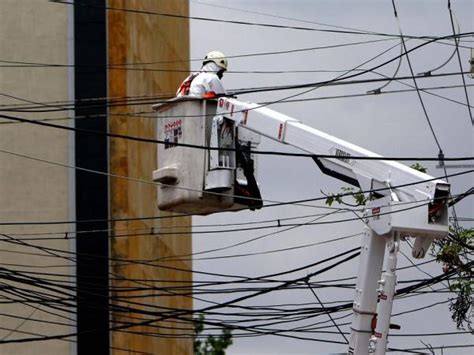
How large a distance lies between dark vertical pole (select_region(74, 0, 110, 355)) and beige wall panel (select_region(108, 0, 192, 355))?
20cm

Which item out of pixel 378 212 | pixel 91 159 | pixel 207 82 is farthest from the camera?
pixel 91 159

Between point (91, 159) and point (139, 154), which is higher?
point (139, 154)

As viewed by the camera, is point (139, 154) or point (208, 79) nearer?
point (208, 79)

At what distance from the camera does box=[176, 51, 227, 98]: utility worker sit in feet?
87.4

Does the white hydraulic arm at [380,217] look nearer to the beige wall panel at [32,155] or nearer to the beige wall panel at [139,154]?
the beige wall panel at [139,154]

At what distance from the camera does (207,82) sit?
26641mm

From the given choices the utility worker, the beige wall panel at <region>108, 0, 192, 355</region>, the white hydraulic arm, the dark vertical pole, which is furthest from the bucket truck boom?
the dark vertical pole

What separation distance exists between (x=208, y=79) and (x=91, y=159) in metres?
12.9

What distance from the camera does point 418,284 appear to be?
1054 inches

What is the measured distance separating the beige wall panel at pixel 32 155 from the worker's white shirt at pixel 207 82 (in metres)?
12.2

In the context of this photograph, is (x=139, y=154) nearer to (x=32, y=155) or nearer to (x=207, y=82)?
(x=32, y=155)

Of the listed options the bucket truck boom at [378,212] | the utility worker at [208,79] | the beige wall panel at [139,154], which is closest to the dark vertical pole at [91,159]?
the beige wall panel at [139,154]

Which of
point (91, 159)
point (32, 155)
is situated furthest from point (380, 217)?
point (32, 155)

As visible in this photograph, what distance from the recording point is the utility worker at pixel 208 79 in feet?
87.4
